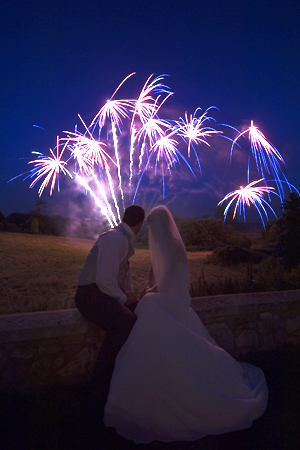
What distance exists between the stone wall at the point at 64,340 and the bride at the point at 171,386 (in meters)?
0.66

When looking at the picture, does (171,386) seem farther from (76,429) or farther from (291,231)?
(291,231)

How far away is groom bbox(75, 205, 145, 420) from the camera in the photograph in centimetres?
242

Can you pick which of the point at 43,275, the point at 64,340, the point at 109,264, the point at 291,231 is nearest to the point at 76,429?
the point at 64,340

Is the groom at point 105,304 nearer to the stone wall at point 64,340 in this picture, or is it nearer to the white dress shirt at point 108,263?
the white dress shirt at point 108,263

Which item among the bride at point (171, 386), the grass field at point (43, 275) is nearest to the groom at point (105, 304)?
the bride at point (171, 386)

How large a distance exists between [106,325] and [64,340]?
22.9 inches

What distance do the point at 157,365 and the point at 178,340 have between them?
266 mm

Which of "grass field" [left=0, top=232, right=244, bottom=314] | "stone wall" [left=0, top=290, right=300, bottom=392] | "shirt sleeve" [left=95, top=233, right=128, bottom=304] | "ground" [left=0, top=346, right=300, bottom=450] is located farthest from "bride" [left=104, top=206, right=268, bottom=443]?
"grass field" [left=0, top=232, right=244, bottom=314]

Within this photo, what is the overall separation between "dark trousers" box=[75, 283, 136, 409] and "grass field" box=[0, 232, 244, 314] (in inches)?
74.9

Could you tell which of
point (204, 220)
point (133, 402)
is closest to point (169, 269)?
point (133, 402)

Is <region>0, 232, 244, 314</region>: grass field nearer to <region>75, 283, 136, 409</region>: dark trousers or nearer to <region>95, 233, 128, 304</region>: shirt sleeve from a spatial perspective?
<region>75, 283, 136, 409</region>: dark trousers

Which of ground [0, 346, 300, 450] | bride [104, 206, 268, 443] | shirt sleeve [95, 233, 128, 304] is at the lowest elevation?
ground [0, 346, 300, 450]

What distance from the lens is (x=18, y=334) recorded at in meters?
2.63

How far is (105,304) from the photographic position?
254 cm
